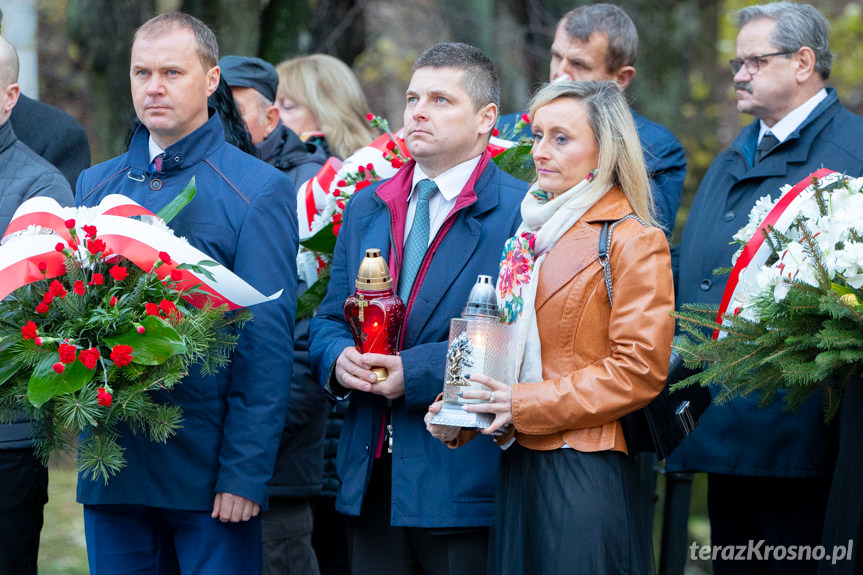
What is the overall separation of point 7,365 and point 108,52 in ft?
17.6

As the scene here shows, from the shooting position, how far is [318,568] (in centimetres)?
482

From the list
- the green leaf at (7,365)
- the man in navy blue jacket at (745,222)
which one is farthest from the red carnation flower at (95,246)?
the man in navy blue jacket at (745,222)

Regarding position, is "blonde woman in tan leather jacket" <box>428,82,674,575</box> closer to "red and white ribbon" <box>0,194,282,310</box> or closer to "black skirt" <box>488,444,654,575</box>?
"black skirt" <box>488,444,654,575</box>

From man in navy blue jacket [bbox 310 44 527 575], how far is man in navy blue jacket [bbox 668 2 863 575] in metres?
1.11

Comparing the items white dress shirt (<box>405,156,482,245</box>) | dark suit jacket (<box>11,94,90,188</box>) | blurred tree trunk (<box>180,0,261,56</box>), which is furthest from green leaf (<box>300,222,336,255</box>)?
blurred tree trunk (<box>180,0,261,56</box>)

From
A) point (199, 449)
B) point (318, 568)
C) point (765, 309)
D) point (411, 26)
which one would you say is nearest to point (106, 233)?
point (199, 449)

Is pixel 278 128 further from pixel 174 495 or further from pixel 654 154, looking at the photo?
pixel 174 495

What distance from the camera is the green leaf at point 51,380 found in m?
2.82

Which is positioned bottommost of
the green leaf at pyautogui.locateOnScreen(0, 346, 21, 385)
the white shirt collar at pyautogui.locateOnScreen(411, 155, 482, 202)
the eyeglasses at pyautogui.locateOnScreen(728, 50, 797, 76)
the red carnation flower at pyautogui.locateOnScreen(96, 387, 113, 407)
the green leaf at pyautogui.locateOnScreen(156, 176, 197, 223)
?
the red carnation flower at pyautogui.locateOnScreen(96, 387, 113, 407)

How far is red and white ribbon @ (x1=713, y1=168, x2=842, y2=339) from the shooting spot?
126 inches

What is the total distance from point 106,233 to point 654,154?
8.29 feet

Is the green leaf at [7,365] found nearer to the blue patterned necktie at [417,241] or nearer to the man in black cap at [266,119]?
the blue patterned necktie at [417,241]

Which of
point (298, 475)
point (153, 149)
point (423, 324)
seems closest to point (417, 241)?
point (423, 324)

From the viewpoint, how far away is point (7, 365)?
2.95 m
